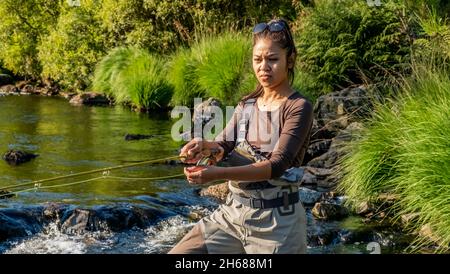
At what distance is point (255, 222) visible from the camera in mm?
3205

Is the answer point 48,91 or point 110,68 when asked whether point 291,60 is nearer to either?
point 110,68

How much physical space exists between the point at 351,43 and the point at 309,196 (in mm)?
5618

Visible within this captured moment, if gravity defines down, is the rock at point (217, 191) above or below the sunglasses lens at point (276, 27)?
below

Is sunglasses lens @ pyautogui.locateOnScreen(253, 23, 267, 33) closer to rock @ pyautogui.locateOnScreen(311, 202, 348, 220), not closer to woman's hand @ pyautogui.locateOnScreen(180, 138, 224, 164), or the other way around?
woman's hand @ pyautogui.locateOnScreen(180, 138, 224, 164)

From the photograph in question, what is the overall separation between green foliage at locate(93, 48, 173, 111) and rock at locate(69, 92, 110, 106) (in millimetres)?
248

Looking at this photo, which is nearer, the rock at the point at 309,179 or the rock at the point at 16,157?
the rock at the point at 309,179

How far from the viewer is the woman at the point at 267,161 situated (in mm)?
3176

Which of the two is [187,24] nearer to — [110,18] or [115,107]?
[110,18]

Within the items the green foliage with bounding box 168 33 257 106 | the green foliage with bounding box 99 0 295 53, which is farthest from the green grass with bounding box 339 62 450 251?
the green foliage with bounding box 99 0 295 53

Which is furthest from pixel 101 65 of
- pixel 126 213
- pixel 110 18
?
pixel 126 213

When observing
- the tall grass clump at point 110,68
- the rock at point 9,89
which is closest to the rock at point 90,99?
the tall grass clump at point 110,68

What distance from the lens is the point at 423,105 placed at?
7551 mm

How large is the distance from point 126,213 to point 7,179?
8.01 feet

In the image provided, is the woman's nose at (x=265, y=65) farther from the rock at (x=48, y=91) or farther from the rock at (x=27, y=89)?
the rock at (x=27, y=89)
